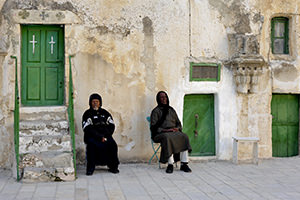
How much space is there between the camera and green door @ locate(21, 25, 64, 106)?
24.4ft

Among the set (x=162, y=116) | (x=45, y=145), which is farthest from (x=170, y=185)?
(x=45, y=145)

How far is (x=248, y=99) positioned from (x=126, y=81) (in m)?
2.70

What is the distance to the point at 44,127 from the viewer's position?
6.89 metres

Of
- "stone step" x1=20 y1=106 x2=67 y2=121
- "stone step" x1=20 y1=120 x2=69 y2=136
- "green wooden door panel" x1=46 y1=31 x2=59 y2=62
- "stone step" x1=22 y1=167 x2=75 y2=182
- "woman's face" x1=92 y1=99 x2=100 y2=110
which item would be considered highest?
"green wooden door panel" x1=46 y1=31 x2=59 y2=62

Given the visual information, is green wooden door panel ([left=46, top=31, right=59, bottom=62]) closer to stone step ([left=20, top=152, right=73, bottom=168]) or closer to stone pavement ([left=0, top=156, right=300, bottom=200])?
stone step ([left=20, top=152, right=73, bottom=168])

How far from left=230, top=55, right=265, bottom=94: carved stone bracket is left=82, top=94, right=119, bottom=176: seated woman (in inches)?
114

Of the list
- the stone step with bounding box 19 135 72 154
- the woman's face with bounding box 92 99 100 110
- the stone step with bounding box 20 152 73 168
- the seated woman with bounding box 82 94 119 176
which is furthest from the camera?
the woman's face with bounding box 92 99 100 110

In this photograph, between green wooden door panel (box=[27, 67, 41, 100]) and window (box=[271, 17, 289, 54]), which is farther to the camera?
window (box=[271, 17, 289, 54])

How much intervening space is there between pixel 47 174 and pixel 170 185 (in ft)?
6.34

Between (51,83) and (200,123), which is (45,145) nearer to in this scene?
(51,83)

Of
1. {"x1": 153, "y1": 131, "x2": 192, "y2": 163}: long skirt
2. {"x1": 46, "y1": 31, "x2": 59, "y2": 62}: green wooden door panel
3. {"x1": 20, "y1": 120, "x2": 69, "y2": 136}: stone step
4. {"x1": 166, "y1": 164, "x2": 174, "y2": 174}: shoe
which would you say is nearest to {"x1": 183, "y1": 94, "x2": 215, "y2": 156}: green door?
{"x1": 153, "y1": 131, "x2": 192, "y2": 163}: long skirt

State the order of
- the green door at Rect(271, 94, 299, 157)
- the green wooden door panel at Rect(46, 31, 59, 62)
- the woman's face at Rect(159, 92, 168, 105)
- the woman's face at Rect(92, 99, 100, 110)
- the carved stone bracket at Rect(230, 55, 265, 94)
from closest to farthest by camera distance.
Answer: the woman's face at Rect(92, 99, 100, 110), the woman's face at Rect(159, 92, 168, 105), the green wooden door panel at Rect(46, 31, 59, 62), the carved stone bracket at Rect(230, 55, 265, 94), the green door at Rect(271, 94, 299, 157)

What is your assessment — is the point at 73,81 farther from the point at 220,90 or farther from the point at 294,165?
the point at 294,165

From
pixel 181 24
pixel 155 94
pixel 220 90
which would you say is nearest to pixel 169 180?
pixel 155 94
